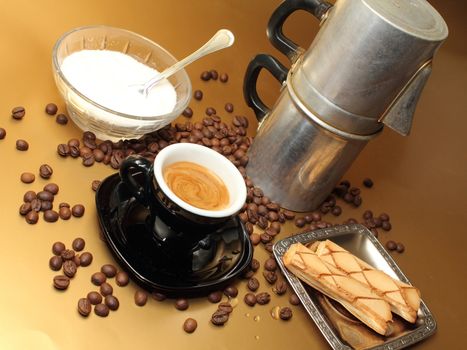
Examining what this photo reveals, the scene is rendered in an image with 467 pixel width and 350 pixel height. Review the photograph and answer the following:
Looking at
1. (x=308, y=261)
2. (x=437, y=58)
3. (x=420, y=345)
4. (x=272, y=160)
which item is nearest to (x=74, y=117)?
(x=272, y=160)

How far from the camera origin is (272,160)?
43.6 inches

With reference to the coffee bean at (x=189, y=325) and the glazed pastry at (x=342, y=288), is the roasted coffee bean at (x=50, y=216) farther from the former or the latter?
the glazed pastry at (x=342, y=288)

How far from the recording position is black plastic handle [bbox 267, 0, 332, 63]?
1.02 metres

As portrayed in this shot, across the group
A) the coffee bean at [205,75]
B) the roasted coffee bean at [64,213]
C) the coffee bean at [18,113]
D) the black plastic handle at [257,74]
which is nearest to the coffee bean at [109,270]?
the roasted coffee bean at [64,213]

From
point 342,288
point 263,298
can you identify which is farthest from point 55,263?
point 342,288

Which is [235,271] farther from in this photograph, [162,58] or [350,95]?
[162,58]

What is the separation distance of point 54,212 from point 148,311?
0.22 metres

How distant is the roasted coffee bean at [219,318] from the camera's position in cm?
90

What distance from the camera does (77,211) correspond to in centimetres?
92

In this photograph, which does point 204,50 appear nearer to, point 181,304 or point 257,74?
point 257,74

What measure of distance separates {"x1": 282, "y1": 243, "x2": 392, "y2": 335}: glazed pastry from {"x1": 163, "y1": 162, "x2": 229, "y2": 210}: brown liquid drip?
0.60ft

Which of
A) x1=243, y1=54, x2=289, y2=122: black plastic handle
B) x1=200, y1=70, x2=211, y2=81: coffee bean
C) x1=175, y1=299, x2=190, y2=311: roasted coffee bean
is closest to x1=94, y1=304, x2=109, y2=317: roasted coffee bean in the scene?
x1=175, y1=299, x2=190, y2=311: roasted coffee bean

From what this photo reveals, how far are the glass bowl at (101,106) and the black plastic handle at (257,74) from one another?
13 cm

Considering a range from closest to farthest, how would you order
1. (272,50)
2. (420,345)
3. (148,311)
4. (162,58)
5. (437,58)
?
(148,311) → (420,345) → (162,58) → (272,50) → (437,58)
